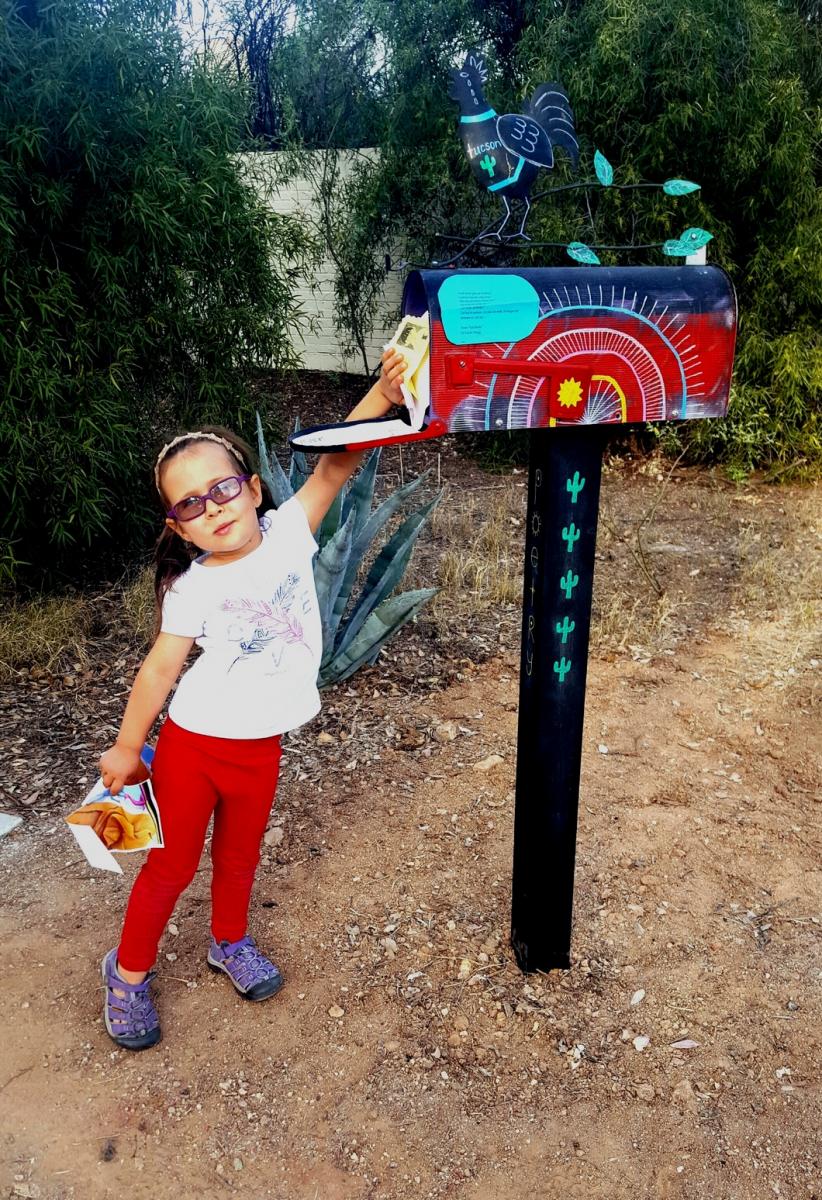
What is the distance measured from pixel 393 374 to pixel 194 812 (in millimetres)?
952

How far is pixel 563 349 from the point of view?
5.49 ft

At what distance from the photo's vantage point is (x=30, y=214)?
13.2 ft

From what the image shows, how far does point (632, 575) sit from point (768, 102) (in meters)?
3.33

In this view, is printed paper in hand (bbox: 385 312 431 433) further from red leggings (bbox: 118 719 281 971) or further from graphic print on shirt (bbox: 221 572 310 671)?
red leggings (bbox: 118 719 281 971)

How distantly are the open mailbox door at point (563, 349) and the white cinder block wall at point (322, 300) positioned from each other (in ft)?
23.1

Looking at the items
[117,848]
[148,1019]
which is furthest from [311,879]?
[117,848]

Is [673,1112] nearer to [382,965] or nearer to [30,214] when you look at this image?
[382,965]

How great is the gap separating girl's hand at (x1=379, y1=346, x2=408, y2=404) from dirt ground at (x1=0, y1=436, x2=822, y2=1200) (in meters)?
1.39

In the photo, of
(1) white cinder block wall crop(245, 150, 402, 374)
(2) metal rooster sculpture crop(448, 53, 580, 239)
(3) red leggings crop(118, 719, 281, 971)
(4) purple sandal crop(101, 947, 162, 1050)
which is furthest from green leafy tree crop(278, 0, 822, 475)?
(4) purple sandal crop(101, 947, 162, 1050)

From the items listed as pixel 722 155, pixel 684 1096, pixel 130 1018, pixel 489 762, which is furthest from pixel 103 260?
pixel 722 155

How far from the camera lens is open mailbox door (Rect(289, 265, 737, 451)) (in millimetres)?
1609

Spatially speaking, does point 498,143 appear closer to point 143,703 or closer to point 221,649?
point 221,649

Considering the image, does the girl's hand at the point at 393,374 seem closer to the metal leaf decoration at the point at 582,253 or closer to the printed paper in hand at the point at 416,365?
the printed paper in hand at the point at 416,365

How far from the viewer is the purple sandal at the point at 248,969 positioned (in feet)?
7.29
